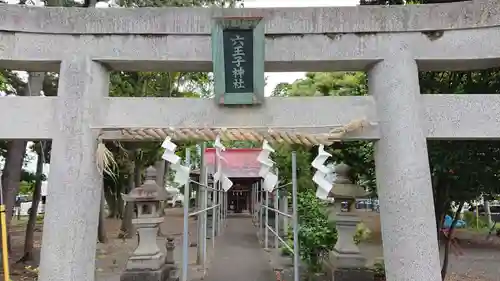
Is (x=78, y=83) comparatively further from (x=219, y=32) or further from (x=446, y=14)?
(x=446, y=14)

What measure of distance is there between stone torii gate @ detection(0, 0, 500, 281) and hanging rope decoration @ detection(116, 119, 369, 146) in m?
0.16

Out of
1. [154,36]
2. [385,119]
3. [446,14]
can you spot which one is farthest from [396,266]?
[154,36]

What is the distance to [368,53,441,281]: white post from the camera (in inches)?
167

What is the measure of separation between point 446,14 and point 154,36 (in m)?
3.52

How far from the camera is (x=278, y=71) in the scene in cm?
510

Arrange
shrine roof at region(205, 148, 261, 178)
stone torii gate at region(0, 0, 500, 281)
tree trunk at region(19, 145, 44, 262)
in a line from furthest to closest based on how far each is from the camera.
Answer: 1. shrine roof at region(205, 148, 261, 178)
2. tree trunk at region(19, 145, 44, 262)
3. stone torii gate at region(0, 0, 500, 281)

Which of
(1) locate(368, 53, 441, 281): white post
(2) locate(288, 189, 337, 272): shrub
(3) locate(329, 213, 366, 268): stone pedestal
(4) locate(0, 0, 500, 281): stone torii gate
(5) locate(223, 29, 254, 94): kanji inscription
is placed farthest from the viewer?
(2) locate(288, 189, 337, 272): shrub

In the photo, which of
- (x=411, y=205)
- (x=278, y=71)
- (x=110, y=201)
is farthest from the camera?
(x=110, y=201)

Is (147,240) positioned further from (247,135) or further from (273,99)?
(273,99)

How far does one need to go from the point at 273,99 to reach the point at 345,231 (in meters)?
3.79

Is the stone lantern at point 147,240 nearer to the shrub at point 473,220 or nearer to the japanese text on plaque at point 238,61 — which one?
the japanese text on plaque at point 238,61

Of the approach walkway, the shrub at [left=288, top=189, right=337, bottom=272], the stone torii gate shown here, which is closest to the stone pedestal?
the shrub at [left=288, top=189, right=337, bottom=272]

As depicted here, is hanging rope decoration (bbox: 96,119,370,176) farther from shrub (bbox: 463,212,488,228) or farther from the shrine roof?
shrub (bbox: 463,212,488,228)

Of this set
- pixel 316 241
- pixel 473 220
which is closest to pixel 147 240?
pixel 316 241
